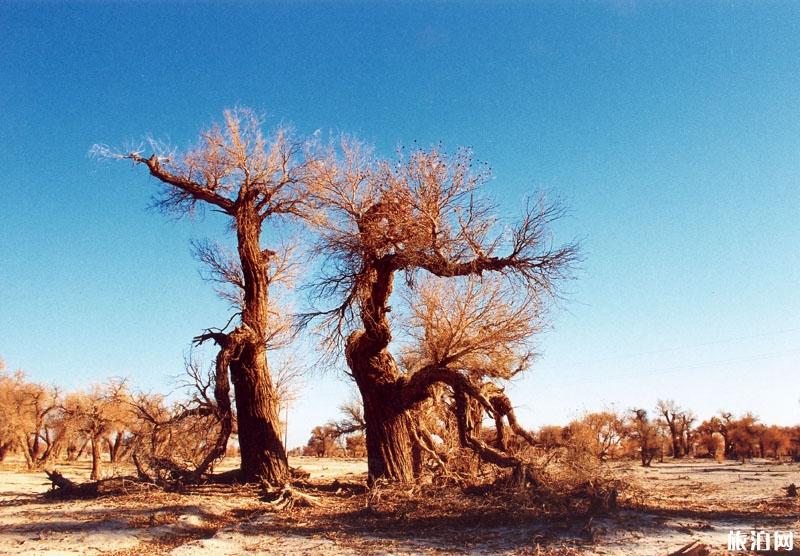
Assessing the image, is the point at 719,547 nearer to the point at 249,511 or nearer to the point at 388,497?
the point at 388,497

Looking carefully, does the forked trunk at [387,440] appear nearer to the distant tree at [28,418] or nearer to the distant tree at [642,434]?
the distant tree at [642,434]

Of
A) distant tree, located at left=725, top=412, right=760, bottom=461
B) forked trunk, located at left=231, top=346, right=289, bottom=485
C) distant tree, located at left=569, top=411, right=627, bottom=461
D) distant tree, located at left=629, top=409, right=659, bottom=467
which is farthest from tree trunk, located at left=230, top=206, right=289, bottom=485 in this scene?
distant tree, located at left=725, top=412, right=760, bottom=461

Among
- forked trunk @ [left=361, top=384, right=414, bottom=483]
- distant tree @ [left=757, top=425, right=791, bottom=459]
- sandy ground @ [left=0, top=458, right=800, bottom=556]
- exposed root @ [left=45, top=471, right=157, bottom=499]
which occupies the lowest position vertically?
distant tree @ [left=757, top=425, right=791, bottom=459]

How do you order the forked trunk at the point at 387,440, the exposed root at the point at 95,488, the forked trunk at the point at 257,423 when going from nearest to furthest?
the exposed root at the point at 95,488
the forked trunk at the point at 387,440
the forked trunk at the point at 257,423

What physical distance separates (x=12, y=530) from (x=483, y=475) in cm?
932

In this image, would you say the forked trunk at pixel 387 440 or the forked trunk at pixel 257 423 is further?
the forked trunk at pixel 257 423

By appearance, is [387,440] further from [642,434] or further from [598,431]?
[642,434]

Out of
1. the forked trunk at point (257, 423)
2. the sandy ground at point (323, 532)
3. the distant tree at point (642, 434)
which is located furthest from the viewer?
the distant tree at point (642, 434)

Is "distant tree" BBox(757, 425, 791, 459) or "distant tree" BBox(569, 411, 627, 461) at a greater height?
"distant tree" BBox(569, 411, 627, 461)

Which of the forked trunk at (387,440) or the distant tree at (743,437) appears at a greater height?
the forked trunk at (387,440)

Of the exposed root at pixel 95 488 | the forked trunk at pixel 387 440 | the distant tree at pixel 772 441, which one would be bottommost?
the distant tree at pixel 772 441

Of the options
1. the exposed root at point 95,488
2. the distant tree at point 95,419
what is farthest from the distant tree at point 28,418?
the exposed root at point 95,488

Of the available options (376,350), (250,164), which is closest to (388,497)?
(376,350)

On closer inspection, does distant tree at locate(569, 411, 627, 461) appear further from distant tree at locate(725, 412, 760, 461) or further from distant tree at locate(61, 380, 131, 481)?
distant tree at locate(725, 412, 760, 461)
